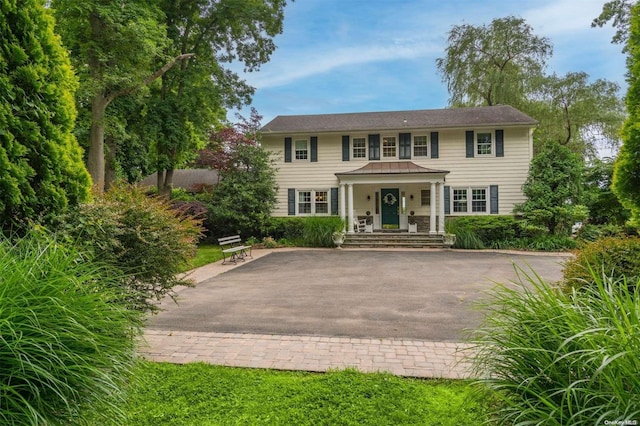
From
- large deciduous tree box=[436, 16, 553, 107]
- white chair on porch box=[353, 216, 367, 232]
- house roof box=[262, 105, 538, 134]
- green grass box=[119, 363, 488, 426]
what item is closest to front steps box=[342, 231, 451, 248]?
white chair on porch box=[353, 216, 367, 232]

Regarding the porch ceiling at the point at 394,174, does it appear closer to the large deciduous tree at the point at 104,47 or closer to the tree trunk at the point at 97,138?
the large deciduous tree at the point at 104,47

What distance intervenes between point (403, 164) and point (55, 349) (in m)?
17.4

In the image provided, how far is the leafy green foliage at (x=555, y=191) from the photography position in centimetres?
1498

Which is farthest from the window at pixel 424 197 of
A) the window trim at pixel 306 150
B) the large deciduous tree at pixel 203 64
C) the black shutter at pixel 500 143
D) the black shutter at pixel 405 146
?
the large deciduous tree at pixel 203 64

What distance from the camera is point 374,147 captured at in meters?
18.6

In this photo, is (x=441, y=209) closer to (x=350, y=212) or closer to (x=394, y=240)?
(x=394, y=240)

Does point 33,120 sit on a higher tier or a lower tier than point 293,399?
higher

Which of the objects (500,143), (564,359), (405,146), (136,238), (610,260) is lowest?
(564,359)

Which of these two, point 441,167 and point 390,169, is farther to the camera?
point 441,167

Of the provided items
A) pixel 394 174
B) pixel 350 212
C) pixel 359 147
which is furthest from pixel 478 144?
pixel 350 212

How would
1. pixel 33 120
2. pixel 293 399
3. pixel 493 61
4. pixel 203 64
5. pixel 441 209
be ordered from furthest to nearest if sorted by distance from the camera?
pixel 493 61, pixel 203 64, pixel 441 209, pixel 33 120, pixel 293 399

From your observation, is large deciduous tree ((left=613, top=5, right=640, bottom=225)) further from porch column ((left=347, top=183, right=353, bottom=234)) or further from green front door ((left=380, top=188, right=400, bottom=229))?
green front door ((left=380, top=188, right=400, bottom=229))

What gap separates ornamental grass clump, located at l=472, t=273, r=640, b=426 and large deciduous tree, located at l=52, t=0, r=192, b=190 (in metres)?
12.9

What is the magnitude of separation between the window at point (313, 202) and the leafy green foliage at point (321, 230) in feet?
6.05
